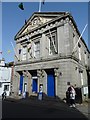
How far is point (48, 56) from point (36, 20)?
634 centimetres

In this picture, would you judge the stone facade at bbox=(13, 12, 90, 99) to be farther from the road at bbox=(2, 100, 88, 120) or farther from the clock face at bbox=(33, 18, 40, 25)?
the road at bbox=(2, 100, 88, 120)

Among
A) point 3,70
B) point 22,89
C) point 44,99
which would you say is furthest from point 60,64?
point 3,70

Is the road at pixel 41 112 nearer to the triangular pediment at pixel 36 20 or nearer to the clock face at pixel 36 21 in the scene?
the triangular pediment at pixel 36 20

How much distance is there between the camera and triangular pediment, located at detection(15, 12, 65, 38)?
17.5 meters

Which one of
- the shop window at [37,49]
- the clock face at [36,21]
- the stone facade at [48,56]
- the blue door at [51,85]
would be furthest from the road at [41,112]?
the clock face at [36,21]

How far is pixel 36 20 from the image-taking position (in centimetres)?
1998

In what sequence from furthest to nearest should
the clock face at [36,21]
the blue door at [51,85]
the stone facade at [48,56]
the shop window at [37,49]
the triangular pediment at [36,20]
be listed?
the clock face at [36,21], the shop window at [37,49], the triangular pediment at [36,20], the blue door at [51,85], the stone facade at [48,56]

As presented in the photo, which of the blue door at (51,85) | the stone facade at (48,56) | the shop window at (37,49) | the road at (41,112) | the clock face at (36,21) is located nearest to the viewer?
the road at (41,112)

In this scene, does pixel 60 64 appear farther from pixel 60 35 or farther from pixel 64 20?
pixel 64 20

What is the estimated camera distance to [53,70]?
16.0m

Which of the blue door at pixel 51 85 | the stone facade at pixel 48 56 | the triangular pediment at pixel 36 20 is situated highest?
the triangular pediment at pixel 36 20

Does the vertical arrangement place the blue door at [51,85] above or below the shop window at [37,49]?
below

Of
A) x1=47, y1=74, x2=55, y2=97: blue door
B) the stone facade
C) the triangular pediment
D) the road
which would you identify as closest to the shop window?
the stone facade

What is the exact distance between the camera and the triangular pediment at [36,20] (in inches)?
691
